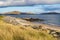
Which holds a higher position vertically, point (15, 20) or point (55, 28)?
point (15, 20)

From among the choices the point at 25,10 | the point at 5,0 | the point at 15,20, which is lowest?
the point at 15,20

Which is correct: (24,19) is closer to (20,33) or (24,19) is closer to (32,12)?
(32,12)

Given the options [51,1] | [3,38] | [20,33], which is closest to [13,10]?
A: [51,1]

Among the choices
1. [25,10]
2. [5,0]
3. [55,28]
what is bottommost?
[55,28]

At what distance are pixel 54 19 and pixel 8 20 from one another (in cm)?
133

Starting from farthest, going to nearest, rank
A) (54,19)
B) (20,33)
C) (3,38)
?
(54,19) → (20,33) → (3,38)

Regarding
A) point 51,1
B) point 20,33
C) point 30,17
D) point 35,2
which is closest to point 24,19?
point 30,17

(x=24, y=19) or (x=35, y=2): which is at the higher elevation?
(x=35, y=2)

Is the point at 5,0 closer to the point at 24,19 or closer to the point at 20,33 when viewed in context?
the point at 24,19

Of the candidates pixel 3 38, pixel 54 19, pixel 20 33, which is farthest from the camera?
pixel 54 19

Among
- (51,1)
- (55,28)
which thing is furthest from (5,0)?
(55,28)

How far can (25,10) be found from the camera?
460 centimetres

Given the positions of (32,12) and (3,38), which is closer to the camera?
(3,38)

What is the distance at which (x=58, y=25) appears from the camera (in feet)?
15.7
